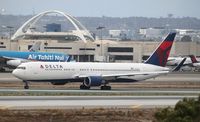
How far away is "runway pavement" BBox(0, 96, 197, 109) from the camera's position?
4497cm

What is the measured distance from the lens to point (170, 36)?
7794cm

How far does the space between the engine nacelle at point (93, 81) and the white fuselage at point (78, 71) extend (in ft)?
2.09

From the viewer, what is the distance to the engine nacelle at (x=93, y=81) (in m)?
70.4

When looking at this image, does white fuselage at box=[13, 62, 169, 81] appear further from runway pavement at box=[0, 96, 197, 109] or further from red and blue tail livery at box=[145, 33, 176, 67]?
runway pavement at box=[0, 96, 197, 109]

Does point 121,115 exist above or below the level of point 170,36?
below

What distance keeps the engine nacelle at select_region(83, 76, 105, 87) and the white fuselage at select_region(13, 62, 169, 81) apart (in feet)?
2.09

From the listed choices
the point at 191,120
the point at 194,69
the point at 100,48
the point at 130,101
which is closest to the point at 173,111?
the point at 191,120

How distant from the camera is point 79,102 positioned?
48.0m

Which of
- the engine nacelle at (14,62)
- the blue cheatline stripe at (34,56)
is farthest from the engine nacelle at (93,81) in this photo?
the blue cheatline stripe at (34,56)

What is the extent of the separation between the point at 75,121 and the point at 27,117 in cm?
298

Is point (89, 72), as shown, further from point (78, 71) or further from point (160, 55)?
point (160, 55)

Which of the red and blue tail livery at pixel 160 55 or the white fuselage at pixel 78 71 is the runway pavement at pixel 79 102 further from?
the red and blue tail livery at pixel 160 55

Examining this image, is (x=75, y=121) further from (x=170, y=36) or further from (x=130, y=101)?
(x=170, y=36)

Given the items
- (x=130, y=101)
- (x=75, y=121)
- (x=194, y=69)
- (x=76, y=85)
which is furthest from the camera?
(x=194, y=69)
